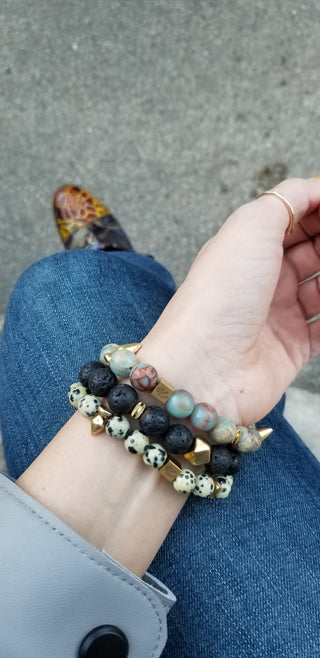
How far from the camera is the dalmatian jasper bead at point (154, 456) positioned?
762 millimetres

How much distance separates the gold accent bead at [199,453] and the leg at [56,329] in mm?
262

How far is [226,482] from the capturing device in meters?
0.83

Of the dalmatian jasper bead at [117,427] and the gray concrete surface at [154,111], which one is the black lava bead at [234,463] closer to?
the dalmatian jasper bead at [117,427]

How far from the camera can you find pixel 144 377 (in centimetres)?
77

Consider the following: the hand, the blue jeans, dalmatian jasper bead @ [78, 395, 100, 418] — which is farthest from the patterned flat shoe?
dalmatian jasper bead @ [78, 395, 100, 418]

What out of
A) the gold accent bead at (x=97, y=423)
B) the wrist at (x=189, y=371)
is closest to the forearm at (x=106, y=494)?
the gold accent bead at (x=97, y=423)

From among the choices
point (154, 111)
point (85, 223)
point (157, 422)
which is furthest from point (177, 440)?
point (154, 111)

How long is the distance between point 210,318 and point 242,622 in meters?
0.44

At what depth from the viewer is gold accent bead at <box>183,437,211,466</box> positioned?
78 centimetres

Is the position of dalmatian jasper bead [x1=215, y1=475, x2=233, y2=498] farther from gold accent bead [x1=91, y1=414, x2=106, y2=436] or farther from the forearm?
gold accent bead [x1=91, y1=414, x2=106, y2=436]

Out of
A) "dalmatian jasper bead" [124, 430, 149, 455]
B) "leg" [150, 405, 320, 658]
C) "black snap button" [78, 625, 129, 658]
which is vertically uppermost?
"dalmatian jasper bead" [124, 430, 149, 455]

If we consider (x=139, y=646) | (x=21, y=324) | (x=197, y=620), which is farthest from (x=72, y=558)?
(x=21, y=324)

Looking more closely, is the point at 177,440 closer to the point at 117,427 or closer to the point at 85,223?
the point at 117,427

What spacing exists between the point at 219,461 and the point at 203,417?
0.07 metres
